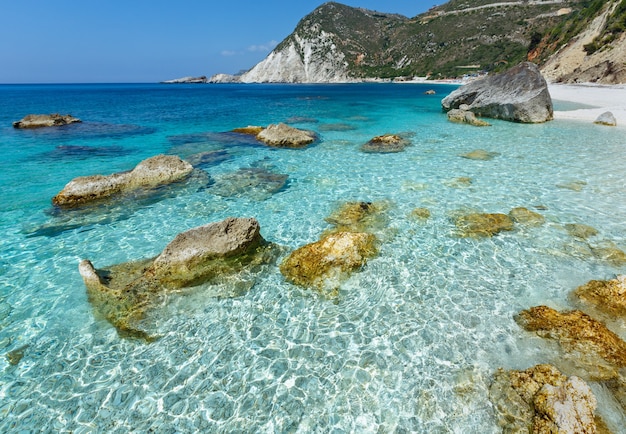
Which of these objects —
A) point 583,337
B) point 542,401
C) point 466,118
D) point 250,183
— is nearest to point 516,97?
point 466,118

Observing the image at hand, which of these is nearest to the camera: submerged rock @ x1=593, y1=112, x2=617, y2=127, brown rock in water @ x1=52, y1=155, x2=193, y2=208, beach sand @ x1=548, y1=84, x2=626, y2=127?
brown rock in water @ x1=52, y1=155, x2=193, y2=208

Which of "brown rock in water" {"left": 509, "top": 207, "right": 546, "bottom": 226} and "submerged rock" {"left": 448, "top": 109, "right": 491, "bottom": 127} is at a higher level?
"submerged rock" {"left": 448, "top": 109, "right": 491, "bottom": 127}

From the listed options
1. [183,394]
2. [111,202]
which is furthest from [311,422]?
[111,202]

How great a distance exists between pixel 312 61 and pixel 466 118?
168817 mm

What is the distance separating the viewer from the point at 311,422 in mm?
5086

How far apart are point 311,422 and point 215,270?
4.84 meters

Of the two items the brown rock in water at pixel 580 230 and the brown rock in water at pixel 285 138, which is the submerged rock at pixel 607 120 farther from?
the brown rock in water at pixel 285 138

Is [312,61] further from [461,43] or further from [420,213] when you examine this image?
[420,213]

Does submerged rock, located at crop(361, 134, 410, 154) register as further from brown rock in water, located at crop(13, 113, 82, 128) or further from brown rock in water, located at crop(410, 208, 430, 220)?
brown rock in water, located at crop(13, 113, 82, 128)

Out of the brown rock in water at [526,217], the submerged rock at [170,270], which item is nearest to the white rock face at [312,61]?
the brown rock in water at [526,217]

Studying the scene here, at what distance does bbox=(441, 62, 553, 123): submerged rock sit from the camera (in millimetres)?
29109

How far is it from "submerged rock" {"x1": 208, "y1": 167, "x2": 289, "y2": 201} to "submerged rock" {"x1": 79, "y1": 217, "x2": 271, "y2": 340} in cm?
481

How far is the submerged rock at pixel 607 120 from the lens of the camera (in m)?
26.2

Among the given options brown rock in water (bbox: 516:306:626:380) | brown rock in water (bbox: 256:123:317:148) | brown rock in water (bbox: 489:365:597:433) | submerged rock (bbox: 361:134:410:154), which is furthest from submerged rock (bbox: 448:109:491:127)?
brown rock in water (bbox: 489:365:597:433)
